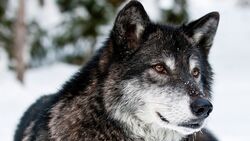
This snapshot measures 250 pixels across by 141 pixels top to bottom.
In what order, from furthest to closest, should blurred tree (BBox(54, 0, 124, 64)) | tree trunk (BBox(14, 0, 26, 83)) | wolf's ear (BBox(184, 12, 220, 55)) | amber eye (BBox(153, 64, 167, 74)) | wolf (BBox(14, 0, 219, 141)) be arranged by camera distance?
blurred tree (BBox(54, 0, 124, 64)) → tree trunk (BBox(14, 0, 26, 83)) → wolf's ear (BBox(184, 12, 220, 55)) → amber eye (BBox(153, 64, 167, 74)) → wolf (BBox(14, 0, 219, 141))

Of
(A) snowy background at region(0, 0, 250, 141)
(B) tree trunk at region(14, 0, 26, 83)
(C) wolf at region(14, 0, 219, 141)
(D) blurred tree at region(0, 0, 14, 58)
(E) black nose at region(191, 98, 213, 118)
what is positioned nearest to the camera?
(E) black nose at region(191, 98, 213, 118)

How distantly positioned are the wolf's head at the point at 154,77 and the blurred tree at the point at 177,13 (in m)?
17.0

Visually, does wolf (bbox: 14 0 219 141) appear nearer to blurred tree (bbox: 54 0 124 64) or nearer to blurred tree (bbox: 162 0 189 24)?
blurred tree (bbox: 54 0 124 64)

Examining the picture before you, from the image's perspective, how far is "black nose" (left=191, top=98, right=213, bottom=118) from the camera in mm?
4531

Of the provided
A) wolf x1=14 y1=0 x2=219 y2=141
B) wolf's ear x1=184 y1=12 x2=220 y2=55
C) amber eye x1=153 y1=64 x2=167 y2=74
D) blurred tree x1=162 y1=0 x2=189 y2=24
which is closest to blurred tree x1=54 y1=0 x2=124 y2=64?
blurred tree x1=162 y1=0 x2=189 y2=24

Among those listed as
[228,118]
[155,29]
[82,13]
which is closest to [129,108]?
[155,29]

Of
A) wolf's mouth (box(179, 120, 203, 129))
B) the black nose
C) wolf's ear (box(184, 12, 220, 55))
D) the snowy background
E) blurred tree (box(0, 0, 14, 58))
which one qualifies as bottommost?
the snowy background

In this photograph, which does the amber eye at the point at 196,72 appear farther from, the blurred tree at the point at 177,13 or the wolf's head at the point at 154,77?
the blurred tree at the point at 177,13

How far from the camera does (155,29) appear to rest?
5.03 meters

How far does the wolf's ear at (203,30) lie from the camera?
204 inches

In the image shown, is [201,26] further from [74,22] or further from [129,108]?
[74,22]

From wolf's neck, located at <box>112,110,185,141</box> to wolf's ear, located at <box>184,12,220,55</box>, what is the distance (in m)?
0.82

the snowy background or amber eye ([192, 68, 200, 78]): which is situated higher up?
amber eye ([192, 68, 200, 78])

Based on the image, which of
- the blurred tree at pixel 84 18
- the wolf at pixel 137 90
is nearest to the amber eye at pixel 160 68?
the wolf at pixel 137 90
